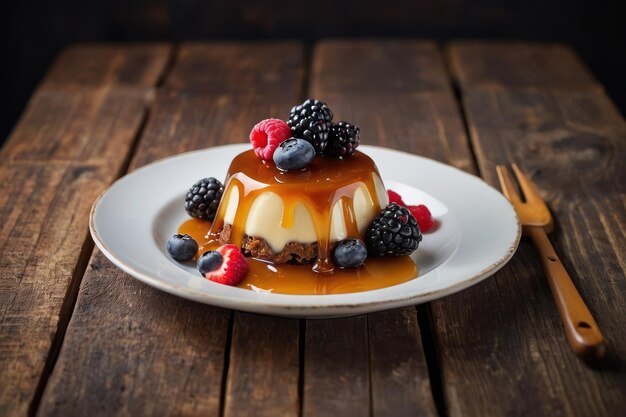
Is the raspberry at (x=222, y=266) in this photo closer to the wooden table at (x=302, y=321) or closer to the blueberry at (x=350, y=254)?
the wooden table at (x=302, y=321)

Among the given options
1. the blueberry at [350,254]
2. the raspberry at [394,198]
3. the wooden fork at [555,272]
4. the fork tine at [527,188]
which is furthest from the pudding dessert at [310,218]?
the fork tine at [527,188]

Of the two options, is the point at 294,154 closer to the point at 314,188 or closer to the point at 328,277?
the point at 314,188

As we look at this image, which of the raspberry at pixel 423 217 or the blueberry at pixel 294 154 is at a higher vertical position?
the blueberry at pixel 294 154

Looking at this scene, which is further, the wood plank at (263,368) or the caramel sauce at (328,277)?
the caramel sauce at (328,277)

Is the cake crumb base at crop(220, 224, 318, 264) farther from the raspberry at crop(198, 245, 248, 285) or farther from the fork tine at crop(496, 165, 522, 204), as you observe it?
the fork tine at crop(496, 165, 522, 204)

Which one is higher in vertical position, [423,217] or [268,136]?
[268,136]

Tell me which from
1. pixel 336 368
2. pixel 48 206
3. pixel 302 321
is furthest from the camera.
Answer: pixel 48 206

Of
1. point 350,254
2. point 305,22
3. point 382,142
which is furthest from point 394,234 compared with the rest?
point 305,22
